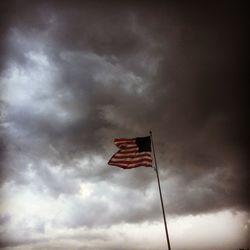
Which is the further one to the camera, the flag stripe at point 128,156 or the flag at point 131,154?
the flag stripe at point 128,156

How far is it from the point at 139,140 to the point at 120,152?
1.88m

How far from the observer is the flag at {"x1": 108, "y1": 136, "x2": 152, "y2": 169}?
29719mm

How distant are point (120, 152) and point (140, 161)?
1.73 metres

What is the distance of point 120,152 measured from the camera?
98.3 feet

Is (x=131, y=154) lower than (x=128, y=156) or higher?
higher

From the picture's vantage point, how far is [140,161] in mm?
30047

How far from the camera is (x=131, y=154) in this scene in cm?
3006

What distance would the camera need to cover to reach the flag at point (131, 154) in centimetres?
2972

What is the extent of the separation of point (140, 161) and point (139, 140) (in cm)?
172

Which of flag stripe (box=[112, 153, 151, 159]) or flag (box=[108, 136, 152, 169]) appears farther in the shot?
flag stripe (box=[112, 153, 151, 159])

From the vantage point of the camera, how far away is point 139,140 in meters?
30.6
